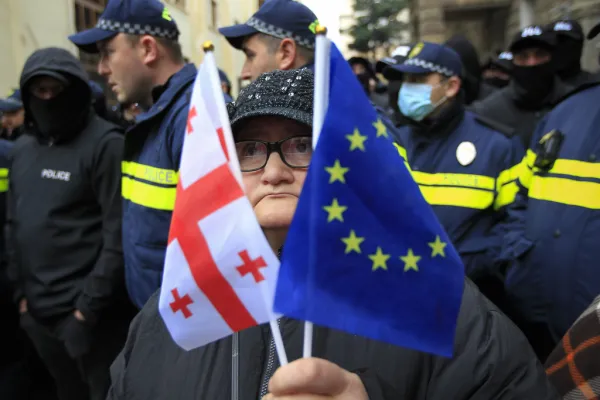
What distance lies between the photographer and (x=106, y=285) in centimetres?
297

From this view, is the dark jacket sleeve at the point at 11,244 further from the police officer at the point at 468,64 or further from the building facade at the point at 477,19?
the building facade at the point at 477,19

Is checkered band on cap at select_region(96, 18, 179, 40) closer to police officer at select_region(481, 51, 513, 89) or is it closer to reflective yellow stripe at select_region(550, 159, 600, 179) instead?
reflective yellow stripe at select_region(550, 159, 600, 179)

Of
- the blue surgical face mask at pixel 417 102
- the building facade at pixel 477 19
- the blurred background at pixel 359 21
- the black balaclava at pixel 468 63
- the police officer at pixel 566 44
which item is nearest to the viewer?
the blue surgical face mask at pixel 417 102

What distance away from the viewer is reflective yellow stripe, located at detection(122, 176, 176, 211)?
2492 millimetres

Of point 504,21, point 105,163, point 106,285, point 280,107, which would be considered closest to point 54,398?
point 106,285

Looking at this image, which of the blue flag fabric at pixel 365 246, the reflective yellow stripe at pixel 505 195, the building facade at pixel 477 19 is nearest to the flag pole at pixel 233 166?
the blue flag fabric at pixel 365 246

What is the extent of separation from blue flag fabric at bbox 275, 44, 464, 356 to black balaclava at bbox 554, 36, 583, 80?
364 cm

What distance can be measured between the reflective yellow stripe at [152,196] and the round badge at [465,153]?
160cm

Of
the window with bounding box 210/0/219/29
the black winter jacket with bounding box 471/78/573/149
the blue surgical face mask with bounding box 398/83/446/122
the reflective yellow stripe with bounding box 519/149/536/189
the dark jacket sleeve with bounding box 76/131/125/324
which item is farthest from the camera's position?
the window with bounding box 210/0/219/29

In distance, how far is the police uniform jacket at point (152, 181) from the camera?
2.49 m

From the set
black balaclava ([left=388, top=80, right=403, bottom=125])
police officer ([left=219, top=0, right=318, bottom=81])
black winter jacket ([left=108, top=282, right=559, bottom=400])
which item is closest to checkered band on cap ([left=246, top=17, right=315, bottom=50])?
police officer ([left=219, top=0, right=318, bottom=81])

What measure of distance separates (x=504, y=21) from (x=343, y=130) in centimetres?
1658

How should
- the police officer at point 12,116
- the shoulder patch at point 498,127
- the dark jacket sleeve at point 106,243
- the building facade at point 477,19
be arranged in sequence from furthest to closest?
the building facade at point 477,19 < the police officer at point 12,116 < the shoulder patch at point 498,127 < the dark jacket sleeve at point 106,243

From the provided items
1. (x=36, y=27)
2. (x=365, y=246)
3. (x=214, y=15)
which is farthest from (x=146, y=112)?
(x=214, y=15)
